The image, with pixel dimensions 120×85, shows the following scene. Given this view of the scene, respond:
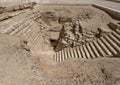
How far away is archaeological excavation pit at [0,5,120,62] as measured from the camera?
7.52 metres

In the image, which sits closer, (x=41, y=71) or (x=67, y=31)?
(x=41, y=71)

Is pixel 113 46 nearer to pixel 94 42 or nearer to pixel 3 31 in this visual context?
pixel 94 42

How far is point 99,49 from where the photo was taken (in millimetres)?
7250

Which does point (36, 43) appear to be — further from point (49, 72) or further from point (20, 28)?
point (49, 72)

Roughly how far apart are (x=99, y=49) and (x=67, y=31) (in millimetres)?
3104

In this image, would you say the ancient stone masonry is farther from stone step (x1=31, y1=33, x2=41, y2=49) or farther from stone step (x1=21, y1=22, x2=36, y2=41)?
stone step (x1=21, y1=22, x2=36, y2=41)

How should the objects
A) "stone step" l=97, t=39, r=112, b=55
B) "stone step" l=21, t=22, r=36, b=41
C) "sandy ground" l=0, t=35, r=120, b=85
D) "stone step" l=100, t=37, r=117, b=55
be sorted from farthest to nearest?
"stone step" l=21, t=22, r=36, b=41
"stone step" l=97, t=39, r=112, b=55
"stone step" l=100, t=37, r=117, b=55
"sandy ground" l=0, t=35, r=120, b=85

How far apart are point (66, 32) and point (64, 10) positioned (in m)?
1.85

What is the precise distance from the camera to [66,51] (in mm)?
9023

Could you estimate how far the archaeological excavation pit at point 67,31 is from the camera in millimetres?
7520

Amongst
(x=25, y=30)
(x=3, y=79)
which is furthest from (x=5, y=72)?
(x=25, y=30)

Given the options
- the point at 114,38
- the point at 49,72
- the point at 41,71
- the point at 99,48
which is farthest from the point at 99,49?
the point at 41,71

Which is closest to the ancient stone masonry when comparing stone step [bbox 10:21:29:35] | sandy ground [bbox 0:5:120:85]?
sandy ground [bbox 0:5:120:85]

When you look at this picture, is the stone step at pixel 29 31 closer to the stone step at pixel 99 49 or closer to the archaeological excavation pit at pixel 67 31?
the archaeological excavation pit at pixel 67 31
